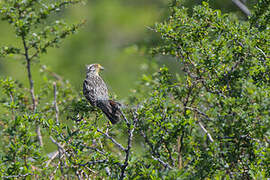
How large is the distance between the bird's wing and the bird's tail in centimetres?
6

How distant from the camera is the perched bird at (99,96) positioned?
8.79 ft

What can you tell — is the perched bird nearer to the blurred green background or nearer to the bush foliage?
the bush foliage

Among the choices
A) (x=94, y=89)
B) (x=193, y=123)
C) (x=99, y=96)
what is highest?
(x=94, y=89)

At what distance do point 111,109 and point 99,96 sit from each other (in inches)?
8.9

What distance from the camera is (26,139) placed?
197 cm

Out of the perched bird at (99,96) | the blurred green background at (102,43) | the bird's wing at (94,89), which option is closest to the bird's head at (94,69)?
the perched bird at (99,96)

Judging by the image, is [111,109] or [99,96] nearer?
[111,109]

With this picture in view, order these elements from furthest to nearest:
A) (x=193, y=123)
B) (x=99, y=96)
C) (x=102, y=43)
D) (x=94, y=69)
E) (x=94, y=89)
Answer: (x=102, y=43), (x=94, y=69), (x=94, y=89), (x=99, y=96), (x=193, y=123)

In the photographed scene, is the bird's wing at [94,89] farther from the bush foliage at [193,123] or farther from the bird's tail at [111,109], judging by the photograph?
the bush foliage at [193,123]

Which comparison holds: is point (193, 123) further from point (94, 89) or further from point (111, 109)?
point (94, 89)

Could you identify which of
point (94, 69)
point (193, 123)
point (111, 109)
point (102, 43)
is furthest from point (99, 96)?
point (102, 43)

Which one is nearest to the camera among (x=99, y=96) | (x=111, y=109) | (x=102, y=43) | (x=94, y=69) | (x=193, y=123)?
(x=193, y=123)

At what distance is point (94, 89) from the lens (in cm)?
319

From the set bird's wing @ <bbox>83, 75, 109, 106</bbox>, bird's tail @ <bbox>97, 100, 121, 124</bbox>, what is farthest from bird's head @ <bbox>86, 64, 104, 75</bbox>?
bird's tail @ <bbox>97, 100, 121, 124</bbox>
